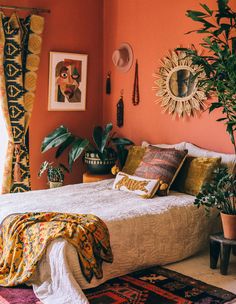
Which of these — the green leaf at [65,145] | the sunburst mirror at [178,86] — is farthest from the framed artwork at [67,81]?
the sunburst mirror at [178,86]

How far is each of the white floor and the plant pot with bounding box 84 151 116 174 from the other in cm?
161

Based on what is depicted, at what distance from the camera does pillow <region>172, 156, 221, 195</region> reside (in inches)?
178

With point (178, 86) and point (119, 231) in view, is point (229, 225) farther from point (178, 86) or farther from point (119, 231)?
point (178, 86)

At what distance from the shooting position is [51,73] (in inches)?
222

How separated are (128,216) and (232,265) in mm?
992

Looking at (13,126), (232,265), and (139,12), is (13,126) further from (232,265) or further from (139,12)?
(232,265)

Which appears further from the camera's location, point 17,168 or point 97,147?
point 97,147

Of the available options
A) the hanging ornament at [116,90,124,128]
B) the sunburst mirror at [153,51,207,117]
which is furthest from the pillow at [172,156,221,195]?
the hanging ornament at [116,90,124,128]

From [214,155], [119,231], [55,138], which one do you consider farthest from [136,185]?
[55,138]

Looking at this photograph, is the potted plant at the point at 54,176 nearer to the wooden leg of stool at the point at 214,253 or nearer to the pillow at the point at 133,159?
the pillow at the point at 133,159

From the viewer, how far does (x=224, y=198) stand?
3918 millimetres

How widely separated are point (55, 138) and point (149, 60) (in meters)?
1.32

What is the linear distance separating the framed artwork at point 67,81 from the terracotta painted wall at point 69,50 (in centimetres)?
7

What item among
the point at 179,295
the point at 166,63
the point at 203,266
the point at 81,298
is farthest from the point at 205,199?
the point at 166,63
